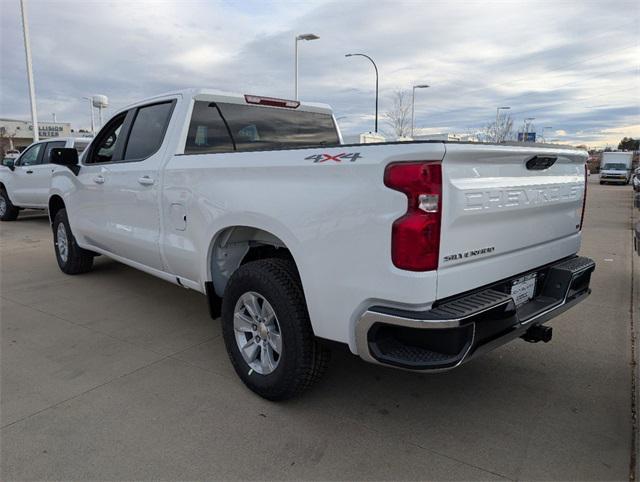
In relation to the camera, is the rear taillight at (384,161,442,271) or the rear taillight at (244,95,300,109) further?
the rear taillight at (244,95,300,109)

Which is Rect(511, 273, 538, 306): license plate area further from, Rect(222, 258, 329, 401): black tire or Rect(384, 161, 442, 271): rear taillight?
Rect(222, 258, 329, 401): black tire

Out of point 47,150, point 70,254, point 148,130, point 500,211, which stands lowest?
point 70,254

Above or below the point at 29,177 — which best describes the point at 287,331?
below

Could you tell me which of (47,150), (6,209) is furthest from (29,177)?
(6,209)

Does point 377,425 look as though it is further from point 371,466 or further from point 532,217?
point 532,217

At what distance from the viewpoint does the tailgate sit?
2299mm

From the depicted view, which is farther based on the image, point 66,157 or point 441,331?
point 66,157

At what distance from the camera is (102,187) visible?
16.0 ft

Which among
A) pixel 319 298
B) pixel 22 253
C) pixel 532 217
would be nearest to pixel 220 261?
pixel 319 298

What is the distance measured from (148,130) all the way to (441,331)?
3.26 meters

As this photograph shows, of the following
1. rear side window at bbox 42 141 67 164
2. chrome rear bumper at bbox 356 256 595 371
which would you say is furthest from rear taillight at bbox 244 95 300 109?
rear side window at bbox 42 141 67 164

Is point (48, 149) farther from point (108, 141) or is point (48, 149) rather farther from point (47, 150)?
point (108, 141)

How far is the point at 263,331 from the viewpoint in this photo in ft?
10.1

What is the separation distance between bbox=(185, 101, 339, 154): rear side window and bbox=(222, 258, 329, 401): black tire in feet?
4.14
